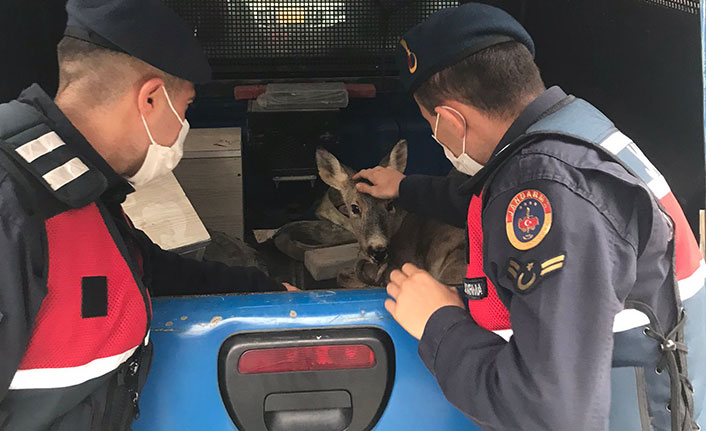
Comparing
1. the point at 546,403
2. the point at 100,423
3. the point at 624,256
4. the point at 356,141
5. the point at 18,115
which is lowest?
the point at 356,141

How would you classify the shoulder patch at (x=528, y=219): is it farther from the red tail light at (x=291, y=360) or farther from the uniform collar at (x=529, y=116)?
the red tail light at (x=291, y=360)

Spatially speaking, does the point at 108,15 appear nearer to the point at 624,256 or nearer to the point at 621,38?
the point at 624,256

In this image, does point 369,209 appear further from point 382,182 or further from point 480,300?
point 480,300

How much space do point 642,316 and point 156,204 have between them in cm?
188

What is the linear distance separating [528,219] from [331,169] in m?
2.06

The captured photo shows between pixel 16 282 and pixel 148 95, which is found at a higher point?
pixel 148 95

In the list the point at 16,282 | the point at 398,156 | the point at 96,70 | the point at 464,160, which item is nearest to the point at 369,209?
the point at 398,156

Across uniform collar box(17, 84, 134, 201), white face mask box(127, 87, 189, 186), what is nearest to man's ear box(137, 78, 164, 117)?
white face mask box(127, 87, 189, 186)

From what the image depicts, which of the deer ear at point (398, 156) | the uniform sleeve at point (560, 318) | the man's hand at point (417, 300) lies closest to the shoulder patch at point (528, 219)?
the uniform sleeve at point (560, 318)

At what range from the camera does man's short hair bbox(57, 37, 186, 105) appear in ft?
4.54

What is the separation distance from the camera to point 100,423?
48.8 inches

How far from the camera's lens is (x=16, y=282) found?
104 centimetres

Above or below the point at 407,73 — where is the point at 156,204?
below

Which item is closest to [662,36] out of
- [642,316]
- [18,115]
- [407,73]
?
[407,73]
